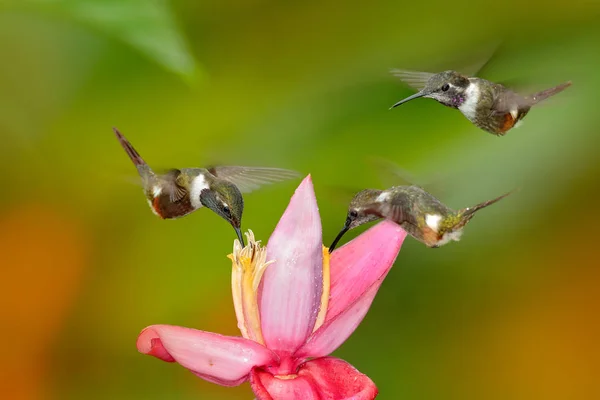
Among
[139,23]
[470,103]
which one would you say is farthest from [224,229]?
[470,103]

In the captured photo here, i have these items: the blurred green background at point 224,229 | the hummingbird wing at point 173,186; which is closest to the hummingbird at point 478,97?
the hummingbird wing at point 173,186

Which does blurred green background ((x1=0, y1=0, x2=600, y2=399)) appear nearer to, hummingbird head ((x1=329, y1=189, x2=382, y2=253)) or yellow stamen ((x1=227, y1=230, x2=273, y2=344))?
yellow stamen ((x1=227, y1=230, x2=273, y2=344))

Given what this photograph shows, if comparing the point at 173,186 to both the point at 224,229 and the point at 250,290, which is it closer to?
the point at 250,290

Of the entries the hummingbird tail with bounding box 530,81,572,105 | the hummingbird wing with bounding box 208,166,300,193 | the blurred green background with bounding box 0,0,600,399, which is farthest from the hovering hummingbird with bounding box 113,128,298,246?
the blurred green background with bounding box 0,0,600,399

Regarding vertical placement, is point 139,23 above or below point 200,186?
above

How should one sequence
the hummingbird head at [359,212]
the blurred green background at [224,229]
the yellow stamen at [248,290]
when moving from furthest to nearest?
the blurred green background at [224,229]
the yellow stamen at [248,290]
the hummingbird head at [359,212]

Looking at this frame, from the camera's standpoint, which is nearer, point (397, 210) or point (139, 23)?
point (397, 210)

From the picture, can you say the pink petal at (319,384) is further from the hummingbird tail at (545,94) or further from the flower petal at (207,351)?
the hummingbird tail at (545,94)
